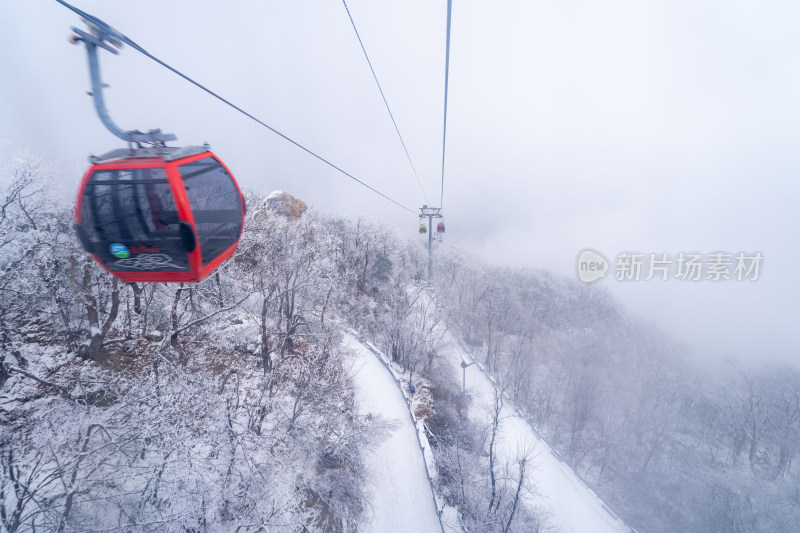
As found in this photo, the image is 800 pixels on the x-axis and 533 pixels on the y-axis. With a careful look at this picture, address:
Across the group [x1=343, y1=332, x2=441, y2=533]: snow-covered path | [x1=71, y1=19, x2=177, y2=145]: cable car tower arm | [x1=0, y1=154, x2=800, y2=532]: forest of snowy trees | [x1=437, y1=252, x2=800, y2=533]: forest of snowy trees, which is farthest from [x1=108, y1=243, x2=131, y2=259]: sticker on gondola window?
[x1=437, y1=252, x2=800, y2=533]: forest of snowy trees

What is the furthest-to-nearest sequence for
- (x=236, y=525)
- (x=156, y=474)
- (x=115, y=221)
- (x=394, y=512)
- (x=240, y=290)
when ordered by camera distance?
(x=240, y=290)
(x=394, y=512)
(x=236, y=525)
(x=156, y=474)
(x=115, y=221)

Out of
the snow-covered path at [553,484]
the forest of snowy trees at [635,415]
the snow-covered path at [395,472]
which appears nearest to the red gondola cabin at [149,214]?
the snow-covered path at [395,472]

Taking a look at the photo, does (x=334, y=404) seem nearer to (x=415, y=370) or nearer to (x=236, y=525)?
(x=236, y=525)

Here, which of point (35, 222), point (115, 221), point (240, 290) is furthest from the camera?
point (240, 290)

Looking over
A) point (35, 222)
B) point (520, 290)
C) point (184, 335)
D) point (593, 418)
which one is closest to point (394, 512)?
point (184, 335)

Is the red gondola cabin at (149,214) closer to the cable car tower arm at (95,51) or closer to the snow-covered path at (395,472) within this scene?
the cable car tower arm at (95,51)

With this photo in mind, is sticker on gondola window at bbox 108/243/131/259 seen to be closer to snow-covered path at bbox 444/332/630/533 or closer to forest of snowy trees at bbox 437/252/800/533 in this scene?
snow-covered path at bbox 444/332/630/533
